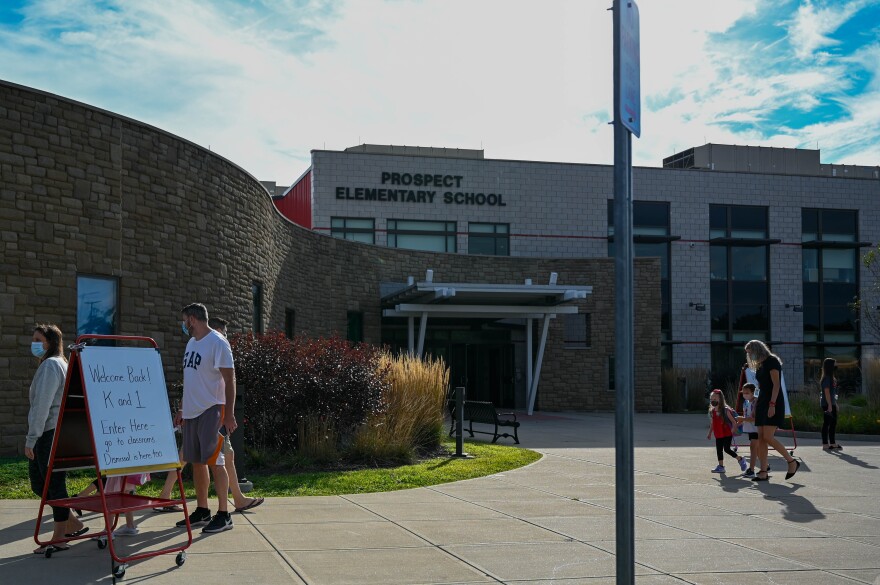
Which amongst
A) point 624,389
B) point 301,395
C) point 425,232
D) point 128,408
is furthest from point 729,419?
point 425,232

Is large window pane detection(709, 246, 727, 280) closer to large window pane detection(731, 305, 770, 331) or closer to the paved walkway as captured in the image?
large window pane detection(731, 305, 770, 331)

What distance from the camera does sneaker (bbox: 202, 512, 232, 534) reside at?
26.5ft

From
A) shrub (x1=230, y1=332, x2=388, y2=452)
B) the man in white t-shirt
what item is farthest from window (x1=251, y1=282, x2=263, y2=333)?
the man in white t-shirt

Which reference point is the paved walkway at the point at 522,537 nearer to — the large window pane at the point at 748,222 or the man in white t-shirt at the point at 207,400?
the man in white t-shirt at the point at 207,400

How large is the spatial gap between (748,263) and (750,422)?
2968 cm

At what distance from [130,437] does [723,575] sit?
4.64 meters

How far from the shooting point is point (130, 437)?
23.6ft

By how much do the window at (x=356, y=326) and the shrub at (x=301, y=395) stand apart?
1395cm

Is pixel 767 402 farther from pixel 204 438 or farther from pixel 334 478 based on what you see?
pixel 204 438

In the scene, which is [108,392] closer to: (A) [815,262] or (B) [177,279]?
(B) [177,279]

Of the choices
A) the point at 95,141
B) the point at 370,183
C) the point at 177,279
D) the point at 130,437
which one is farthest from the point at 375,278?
the point at 130,437

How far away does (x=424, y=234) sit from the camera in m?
36.9

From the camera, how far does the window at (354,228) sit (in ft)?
119

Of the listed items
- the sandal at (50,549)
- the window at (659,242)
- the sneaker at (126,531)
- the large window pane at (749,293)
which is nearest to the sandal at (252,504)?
the sneaker at (126,531)
